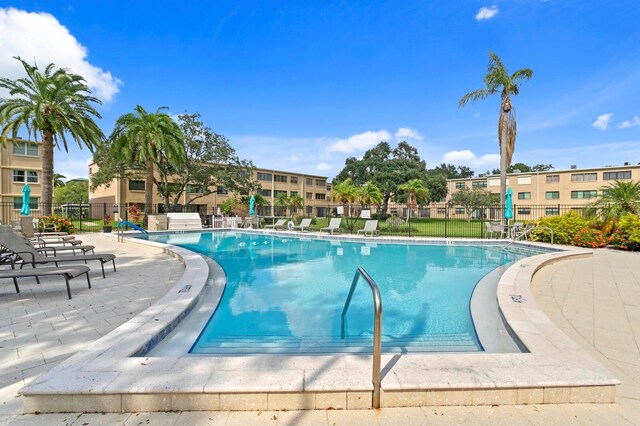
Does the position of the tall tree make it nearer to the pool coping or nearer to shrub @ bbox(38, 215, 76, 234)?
shrub @ bbox(38, 215, 76, 234)

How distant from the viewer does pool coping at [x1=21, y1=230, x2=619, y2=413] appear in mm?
2086

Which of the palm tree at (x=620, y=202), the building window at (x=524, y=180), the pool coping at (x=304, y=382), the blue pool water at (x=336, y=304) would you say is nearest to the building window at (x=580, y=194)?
the building window at (x=524, y=180)

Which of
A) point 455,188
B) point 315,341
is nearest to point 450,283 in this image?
point 315,341

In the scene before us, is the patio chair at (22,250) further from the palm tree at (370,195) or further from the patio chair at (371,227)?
the palm tree at (370,195)

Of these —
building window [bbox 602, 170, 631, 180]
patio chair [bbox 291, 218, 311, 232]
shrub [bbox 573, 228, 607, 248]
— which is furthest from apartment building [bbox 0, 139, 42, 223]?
building window [bbox 602, 170, 631, 180]

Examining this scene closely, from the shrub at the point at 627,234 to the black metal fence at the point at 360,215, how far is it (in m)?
1.65

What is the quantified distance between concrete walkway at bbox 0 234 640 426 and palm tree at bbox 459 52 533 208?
1276 cm

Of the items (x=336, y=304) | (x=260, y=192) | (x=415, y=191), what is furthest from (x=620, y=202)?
(x=260, y=192)

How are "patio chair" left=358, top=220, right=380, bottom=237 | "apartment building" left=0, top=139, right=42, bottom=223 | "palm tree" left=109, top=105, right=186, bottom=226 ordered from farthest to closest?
1. "apartment building" left=0, top=139, right=42, bottom=223
2. "palm tree" left=109, top=105, right=186, bottom=226
3. "patio chair" left=358, top=220, right=380, bottom=237

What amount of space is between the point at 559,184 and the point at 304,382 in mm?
50070

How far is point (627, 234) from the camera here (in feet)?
35.7

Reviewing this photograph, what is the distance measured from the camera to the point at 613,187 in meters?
12.8

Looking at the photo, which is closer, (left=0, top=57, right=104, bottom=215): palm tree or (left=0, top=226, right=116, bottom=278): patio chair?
(left=0, top=226, right=116, bottom=278): patio chair

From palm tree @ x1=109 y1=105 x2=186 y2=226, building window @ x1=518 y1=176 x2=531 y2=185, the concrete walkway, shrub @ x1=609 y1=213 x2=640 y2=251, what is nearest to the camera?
the concrete walkway
